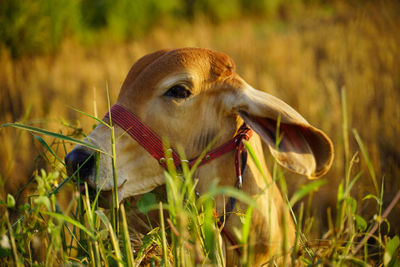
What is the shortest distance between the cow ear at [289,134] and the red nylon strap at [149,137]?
5.1 inches

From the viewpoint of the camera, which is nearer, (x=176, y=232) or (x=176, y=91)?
(x=176, y=232)

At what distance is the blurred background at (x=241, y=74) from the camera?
10.8 feet

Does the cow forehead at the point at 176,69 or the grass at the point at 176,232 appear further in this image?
the cow forehead at the point at 176,69

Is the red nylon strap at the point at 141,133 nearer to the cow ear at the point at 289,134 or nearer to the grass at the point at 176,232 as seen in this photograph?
the grass at the point at 176,232

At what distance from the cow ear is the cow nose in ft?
2.48

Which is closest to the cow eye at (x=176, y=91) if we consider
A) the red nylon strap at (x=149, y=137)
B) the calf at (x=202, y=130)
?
the calf at (x=202, y=130)

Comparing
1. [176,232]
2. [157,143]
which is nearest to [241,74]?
[157,143]

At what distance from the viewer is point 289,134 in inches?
70.3

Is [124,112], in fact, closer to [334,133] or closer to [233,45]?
[334,133]

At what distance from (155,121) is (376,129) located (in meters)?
2.77

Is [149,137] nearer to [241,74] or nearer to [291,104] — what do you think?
[291,104]

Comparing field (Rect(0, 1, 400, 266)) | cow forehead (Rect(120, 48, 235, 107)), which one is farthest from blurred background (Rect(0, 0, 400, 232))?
cow forehead (Rect(120, 48, 235, 107))

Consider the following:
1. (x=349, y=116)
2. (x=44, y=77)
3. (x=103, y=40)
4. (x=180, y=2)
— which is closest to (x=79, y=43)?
(x=103, y=40)

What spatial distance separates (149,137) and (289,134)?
691 millimetres
